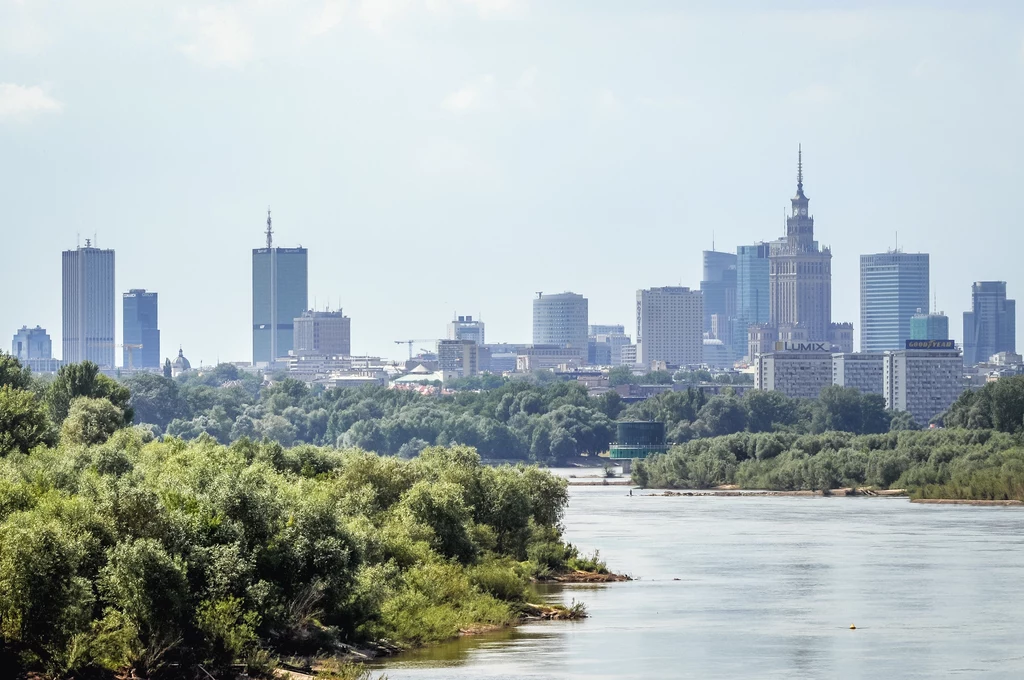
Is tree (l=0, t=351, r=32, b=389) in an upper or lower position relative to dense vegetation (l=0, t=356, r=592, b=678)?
upper

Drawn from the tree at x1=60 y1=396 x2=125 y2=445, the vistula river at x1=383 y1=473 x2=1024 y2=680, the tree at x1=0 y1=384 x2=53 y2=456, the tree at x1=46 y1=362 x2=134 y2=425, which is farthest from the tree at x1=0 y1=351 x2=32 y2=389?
the vistula river at x1=383 y1=473 x2=1024 y2=680

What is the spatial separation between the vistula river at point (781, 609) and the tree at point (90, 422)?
2504 cm

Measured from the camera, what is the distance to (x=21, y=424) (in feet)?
274

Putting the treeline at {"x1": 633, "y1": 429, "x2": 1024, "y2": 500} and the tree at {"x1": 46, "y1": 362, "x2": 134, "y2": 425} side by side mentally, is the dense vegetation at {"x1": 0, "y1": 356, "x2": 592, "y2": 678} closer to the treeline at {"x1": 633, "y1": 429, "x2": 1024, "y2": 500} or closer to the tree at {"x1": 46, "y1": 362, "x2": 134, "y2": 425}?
the tree at {"x1": 46, "y1": 362, "x2": 134, "y2": 425}

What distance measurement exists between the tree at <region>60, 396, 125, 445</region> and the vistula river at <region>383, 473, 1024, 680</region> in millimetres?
25043

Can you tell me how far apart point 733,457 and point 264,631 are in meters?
145

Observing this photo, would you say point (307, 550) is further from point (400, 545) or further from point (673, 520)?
point (673, 520)

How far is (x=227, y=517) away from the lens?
2025 inches

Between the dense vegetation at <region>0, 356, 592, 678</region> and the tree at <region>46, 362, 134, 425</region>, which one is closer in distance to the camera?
the dense vegetation at <region>0, 356, 592, 678</region>

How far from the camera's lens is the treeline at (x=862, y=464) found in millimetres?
153750

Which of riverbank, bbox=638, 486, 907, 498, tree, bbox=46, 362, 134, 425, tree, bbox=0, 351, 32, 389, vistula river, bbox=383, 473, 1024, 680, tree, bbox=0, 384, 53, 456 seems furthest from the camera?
riverbank, bbox=638, 486, 907, 498

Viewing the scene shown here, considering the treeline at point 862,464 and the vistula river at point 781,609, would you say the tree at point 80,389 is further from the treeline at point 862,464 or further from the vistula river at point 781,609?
the treeline at point 862,464

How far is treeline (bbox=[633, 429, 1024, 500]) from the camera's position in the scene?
154 m

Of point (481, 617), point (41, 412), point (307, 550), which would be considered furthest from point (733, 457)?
point (307, 550)
